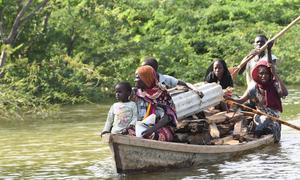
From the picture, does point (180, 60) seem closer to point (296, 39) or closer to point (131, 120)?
point (296, 39)

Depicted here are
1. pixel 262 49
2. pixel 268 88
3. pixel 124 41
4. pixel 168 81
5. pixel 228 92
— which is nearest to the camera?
pixel 168 81

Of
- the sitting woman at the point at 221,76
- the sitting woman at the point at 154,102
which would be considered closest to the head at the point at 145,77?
the sitting woman at the point at 154,102

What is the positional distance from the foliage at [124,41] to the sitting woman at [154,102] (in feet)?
20.0

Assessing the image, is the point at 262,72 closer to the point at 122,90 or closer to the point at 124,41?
the point at 122,90

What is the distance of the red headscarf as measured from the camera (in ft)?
42.1

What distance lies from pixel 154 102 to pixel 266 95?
280 centimetres

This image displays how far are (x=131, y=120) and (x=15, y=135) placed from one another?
5644 millimetres

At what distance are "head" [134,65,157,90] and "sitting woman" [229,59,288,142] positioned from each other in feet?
7.85

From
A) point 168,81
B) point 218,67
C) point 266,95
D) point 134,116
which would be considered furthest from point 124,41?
point 134,116

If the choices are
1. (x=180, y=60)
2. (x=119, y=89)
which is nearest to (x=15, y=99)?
(x=119, y=89)

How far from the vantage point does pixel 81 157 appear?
12938mm

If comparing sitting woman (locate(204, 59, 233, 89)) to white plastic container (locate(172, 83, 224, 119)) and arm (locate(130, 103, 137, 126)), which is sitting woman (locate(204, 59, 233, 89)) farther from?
arm (locate(130, 103, 137, 126))

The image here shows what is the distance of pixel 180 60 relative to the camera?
2478 cm

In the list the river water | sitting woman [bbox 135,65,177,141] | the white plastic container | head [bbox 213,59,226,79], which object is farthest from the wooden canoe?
head [bbox 213,59,226,79]
